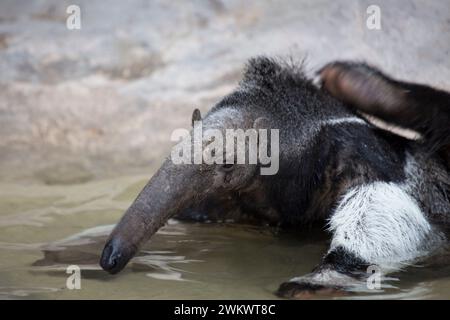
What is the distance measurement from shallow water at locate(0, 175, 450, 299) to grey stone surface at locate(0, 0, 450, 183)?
69 cm

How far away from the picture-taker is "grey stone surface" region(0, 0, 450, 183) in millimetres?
7484

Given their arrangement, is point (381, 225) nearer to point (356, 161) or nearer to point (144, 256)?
point (356, 161)

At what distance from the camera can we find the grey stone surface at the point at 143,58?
748cm

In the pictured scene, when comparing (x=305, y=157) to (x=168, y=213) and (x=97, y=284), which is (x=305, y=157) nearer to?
(x=168, y=213)

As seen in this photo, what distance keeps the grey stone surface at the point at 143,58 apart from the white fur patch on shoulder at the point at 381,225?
2.19 m

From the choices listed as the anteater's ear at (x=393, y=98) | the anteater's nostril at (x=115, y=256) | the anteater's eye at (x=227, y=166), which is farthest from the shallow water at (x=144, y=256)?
the anteater's ear at (x=393, y=98)

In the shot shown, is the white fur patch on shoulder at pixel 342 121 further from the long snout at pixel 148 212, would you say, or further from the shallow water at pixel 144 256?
the long snout at pixel 148 212

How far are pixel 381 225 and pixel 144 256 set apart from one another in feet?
4.65

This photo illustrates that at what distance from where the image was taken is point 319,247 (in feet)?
17.6

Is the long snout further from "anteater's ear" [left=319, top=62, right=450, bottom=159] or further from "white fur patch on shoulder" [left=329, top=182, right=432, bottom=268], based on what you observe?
"anteater's ear" [left=319, top=62, right=450, bottom=159]

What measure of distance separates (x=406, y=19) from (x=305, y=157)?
302cm

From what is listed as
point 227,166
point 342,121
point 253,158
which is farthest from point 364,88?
point 227,166

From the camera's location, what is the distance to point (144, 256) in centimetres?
516

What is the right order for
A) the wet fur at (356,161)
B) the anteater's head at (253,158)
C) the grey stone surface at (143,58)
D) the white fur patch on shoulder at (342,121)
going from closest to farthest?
the anteater's head at (253,158) < the wet fur at (356,161) < the white fur patch on shoulder at (342,121) < the grey stone surface at (143,58)
